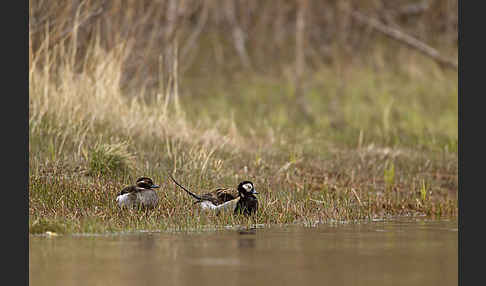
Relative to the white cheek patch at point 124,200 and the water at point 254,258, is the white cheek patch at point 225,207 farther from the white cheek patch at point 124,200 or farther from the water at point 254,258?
the white cheek patch at point 124,200

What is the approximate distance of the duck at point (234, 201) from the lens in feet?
34.1

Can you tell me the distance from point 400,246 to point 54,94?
26.3 feet

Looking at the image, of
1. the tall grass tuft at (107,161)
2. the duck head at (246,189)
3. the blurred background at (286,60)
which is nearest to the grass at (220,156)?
the tall grass tuft at (107,161)

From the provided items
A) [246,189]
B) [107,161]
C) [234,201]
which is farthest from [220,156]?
[246,189]

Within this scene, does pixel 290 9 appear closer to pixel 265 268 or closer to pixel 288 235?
pixel 288 235

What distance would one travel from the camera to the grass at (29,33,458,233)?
35.1 feet

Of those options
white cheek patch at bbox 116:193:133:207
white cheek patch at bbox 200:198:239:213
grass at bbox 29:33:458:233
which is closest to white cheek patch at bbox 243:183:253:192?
white cheek patch at bbox 200:198:239:213

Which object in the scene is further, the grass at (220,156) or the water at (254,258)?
the grass at (220,156)

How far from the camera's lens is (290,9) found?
29.8m

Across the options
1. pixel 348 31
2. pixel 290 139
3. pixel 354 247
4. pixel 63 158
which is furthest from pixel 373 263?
pixel 348 31

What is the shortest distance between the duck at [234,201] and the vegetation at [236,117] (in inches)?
8.3

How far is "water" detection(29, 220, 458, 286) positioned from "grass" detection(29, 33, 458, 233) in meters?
0.80

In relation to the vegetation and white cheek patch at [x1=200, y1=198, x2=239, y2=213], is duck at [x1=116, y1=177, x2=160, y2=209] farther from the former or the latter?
white cheek patch at [x1=200, y1=198, x2=239, y2=213]

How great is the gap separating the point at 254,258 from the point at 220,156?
21.5 feet
